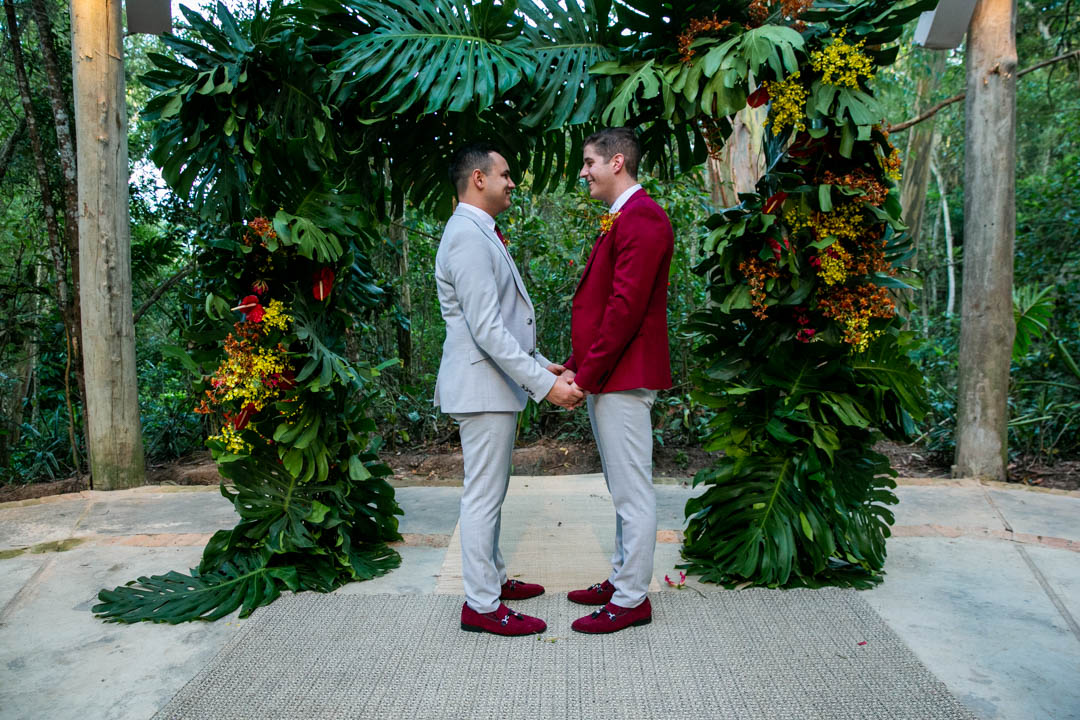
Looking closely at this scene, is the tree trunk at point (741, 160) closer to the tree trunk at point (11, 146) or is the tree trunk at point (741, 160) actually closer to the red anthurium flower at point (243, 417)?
the red anthurium flower at point (243, 417)

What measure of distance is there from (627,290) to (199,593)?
6.62ft

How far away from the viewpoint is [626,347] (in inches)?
101

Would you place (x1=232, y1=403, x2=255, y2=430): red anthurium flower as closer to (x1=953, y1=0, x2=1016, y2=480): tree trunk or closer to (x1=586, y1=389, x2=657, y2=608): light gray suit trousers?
(x1=586, y1=389, x2=657, y2=608): light gray suit trousers

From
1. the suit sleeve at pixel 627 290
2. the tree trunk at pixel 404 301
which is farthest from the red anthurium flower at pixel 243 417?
Result: the tree trunk at pixel 404 301

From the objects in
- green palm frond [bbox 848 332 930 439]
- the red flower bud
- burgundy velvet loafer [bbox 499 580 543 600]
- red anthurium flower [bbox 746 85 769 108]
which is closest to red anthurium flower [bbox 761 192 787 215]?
the red flower bud

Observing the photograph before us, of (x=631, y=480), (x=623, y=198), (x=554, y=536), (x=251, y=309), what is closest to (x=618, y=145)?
(x=623, y=198)

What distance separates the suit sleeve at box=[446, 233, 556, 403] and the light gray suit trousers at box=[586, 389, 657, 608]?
261 mm

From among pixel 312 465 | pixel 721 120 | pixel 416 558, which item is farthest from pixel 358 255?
pixel 721 120

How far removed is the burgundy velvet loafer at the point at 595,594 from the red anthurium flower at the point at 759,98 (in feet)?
6.28

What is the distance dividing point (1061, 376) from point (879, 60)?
4468 mm

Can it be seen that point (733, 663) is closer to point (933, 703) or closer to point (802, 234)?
point (933, 703)

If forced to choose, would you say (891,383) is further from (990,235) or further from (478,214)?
(990,235)

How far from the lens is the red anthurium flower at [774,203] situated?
2.86m

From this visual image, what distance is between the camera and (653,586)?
9.87 feet
